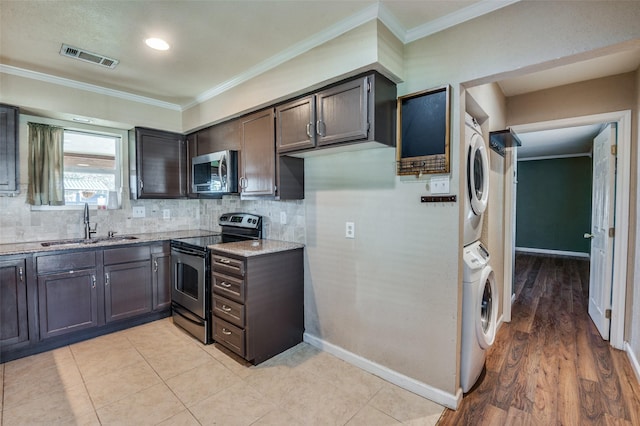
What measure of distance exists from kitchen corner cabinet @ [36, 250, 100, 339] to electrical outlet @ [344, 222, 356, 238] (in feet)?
7.78

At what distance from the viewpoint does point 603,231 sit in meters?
2.97

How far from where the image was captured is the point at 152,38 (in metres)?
2.19

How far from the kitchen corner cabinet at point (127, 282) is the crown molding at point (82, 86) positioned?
5.38ft

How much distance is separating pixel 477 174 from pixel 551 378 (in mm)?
1630

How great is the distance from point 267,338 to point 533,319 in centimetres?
298

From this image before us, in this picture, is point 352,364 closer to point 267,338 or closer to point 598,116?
point 267,338

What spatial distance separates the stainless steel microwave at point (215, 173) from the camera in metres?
2.99

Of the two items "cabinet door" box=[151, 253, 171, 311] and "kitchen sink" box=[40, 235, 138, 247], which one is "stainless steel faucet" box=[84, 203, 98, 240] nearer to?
"kitchen sink" box=[40, 235, 138, 247]

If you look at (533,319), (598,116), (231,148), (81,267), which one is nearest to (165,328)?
(81,267)

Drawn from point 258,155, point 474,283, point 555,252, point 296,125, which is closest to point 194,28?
point 296,125

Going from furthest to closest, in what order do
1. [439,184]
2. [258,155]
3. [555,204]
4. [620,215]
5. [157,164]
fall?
[555,204] < [157,164] < [258,155] < [620,215] < [439,184]

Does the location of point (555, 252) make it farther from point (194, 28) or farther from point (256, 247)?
point (194, 28)

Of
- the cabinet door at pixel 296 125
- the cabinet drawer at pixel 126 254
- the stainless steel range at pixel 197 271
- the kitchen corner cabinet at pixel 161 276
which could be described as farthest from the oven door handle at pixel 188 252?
the cabinet door at pixel 296 125

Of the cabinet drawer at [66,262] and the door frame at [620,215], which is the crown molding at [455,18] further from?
the cabinet drawer at [66,262]
